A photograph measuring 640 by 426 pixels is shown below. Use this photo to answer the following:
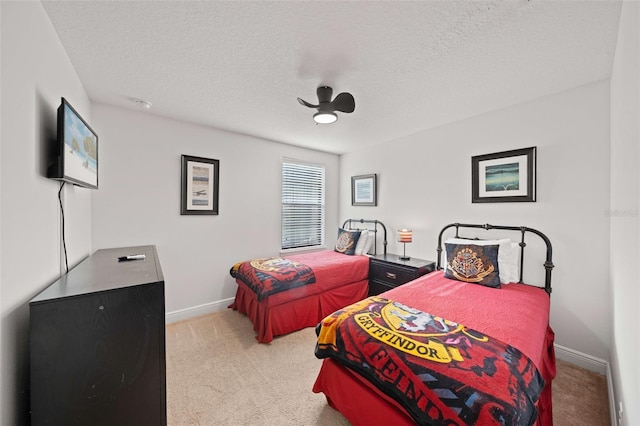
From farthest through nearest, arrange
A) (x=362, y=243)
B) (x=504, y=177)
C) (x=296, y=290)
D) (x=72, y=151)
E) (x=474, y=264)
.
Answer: (x=362, y=243) → (x=296, y=290) → (x=504, y=177) → (x=474, y=264) → (x=72, y=151)

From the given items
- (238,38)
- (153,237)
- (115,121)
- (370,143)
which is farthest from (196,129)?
(370,143)

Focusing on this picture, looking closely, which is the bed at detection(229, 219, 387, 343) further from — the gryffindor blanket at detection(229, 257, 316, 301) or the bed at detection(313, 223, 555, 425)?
the bed at detection(313, 223, 555, 425)

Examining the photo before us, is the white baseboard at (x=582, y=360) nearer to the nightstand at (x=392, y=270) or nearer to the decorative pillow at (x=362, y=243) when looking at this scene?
the nightstand at (x=392, y=270)

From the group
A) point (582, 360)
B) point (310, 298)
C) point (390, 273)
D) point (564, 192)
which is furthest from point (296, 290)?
point (564, 192)

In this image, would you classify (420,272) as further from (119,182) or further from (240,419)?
(119,182)

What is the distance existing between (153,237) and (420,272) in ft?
10.9

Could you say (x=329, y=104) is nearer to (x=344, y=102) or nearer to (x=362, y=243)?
(x=344, y=102)

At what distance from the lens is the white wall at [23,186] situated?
0.98 metres

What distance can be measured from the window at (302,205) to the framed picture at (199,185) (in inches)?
45.3

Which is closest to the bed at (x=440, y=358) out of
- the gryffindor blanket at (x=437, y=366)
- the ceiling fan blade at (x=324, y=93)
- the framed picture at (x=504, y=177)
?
the gryffindor blanket at (x=437, y=366)

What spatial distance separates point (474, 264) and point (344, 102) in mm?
2053

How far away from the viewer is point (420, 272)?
3135 mm

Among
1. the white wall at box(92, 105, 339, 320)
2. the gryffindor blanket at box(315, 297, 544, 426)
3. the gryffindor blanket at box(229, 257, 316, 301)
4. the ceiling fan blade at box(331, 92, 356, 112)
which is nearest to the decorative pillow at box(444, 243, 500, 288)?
the gryffindor blanket at box(315, 297, 544, 426)

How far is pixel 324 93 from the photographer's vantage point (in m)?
2.16
